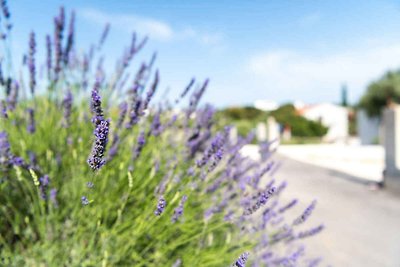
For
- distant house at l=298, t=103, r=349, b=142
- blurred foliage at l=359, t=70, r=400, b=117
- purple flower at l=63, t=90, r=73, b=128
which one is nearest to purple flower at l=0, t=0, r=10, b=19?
purple flower at l=63, t=90, r=73, b=128

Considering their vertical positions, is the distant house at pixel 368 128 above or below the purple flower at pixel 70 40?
below

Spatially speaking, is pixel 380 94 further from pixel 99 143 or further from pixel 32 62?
pixel 99 143

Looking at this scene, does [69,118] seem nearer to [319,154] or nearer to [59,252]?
[59,252]

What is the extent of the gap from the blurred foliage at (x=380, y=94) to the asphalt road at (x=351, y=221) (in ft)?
61.3

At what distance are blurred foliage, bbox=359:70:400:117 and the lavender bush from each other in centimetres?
2513

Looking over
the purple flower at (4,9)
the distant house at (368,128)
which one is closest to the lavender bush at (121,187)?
the purple flower at (4,9)

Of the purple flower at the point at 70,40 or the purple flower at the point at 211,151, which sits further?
the purple flower at the point at 70,40

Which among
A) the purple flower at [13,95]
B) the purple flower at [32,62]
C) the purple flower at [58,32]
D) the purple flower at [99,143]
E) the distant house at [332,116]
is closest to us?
the purple flower at [99,143]

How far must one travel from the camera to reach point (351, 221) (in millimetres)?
4543

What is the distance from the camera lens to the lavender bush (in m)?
1.44

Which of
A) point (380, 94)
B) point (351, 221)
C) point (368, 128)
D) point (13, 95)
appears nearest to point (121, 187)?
point (13, 95)

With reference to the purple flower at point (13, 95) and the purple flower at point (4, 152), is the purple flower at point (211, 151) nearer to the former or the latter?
the purple flower at point (4, 152)

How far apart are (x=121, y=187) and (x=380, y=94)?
86.5ft

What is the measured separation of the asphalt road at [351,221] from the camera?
3.21 meters
